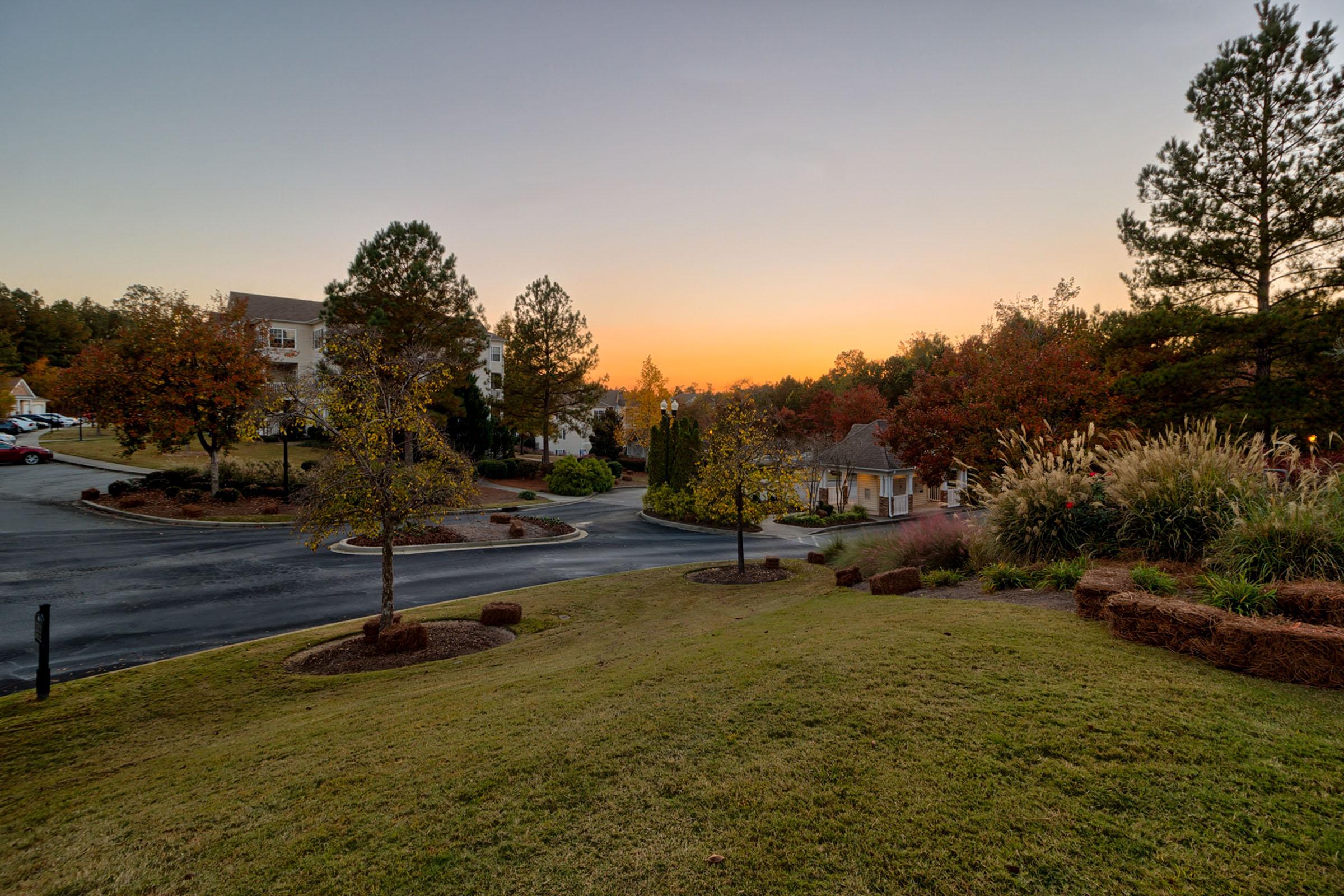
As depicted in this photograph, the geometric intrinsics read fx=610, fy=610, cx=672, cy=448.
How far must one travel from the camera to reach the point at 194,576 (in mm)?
14719

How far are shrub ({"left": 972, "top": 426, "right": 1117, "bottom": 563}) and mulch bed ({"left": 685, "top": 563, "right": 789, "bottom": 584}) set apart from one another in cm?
535

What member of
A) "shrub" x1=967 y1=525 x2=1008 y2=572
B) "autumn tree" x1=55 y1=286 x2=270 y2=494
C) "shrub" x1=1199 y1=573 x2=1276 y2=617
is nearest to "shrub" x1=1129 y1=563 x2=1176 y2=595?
"shrub" x1=1199 y1=573 x2=1276 y2=617

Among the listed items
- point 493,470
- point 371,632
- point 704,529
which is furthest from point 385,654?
point 493,470

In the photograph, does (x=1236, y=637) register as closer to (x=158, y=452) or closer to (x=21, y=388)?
(x=158, y=452)

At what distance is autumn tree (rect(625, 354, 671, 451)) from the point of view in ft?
203

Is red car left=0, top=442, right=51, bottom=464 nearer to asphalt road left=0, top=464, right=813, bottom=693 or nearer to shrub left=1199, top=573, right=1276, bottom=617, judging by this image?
asphalt road left=0, top=464, right=813, bottom=693

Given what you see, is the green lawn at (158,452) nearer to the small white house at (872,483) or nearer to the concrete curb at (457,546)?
the concrete curb at (457,546)

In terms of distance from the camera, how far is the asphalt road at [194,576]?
10.3 m

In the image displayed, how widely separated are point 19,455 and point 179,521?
69.7ft

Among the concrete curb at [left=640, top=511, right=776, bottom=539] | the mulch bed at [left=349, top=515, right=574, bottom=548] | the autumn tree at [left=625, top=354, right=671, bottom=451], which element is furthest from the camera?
the autumn tree at [left=625, top=354, right=671, bottom=451]

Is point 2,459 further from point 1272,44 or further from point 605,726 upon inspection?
point 1272,44

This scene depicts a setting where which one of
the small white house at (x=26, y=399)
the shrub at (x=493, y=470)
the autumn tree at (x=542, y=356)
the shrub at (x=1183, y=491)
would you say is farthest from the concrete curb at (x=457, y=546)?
the small white house at (x=26, y=399)

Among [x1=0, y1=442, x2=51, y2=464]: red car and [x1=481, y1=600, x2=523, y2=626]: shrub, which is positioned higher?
[x1=0, y1=442, x2=51, y2=464]: red car

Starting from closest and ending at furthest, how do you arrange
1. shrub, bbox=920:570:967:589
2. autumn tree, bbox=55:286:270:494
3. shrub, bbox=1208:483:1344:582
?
shrub, bbox=1208:483:1344:582 → shrub, bbox=920:570:967:589 → autumn tree, bbox=55:286:270:494
